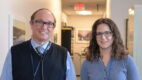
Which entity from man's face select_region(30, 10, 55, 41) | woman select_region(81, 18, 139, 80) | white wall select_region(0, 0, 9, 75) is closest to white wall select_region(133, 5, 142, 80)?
woman select_region(81, 18, 139, 80)

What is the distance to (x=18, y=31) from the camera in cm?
220

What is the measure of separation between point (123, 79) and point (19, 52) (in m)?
0.93

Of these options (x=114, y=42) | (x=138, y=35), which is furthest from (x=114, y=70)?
(x=138, y=35)

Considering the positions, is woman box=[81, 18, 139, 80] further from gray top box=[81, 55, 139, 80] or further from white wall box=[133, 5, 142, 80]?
white wall box=[133, 5, 142, 80]

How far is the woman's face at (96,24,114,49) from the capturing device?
166 cm

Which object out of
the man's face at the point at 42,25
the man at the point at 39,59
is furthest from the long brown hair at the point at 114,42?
the man's face at the point at 42,25

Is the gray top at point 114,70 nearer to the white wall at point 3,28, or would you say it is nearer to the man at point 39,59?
the man at point 39,59

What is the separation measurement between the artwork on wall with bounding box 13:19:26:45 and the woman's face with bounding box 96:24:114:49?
0.98 metres

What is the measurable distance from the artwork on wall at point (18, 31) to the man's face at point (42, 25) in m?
0.63

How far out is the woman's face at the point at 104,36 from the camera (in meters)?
1.66

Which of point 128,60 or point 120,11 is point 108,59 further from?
point 120,11

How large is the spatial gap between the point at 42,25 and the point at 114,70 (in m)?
0.76

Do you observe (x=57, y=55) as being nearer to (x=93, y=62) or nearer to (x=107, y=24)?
(x=93, y=62)

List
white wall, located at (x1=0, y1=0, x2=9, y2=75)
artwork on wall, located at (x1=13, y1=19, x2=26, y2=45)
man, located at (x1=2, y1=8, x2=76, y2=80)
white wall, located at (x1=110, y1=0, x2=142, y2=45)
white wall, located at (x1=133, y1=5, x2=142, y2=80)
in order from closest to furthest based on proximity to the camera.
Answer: man, located at (x1=2, y1=8, x2=76, y2=80) → white wall, located at (x1=0, y1=0, x2=9, y2=75) → artwork on wall, located at (x1=13, y1=19, x2=26, y2=45) → white wall, located at (x1=133, y1=5, x2=142, y2=80) → white wall, located at (x1=110, y1=0, x2=142, y2=45)
